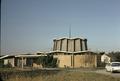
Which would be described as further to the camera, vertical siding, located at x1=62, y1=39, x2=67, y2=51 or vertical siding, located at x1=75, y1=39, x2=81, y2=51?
vertical siding, located at x1=62, y1=39, x2=67, y2=51

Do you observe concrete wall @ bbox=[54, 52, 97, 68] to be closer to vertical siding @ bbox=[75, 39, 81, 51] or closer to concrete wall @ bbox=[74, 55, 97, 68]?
concrete wall @ bbox=[74, 55, 97, 68]

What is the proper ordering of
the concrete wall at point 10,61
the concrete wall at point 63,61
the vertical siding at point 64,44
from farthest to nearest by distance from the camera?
the vertical siding at point 64,44 < the concrete wall at point 10,61 < the concrete wall at point 63,61

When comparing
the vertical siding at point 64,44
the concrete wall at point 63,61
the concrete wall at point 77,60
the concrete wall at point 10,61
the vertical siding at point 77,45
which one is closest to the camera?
the concrete wall at point 77,60

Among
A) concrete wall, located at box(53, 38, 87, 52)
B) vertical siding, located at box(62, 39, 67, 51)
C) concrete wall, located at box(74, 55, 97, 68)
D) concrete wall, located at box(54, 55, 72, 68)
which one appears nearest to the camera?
concrete wall, located at box(74, 55, 97, 68)

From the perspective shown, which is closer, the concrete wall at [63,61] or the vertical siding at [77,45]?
the concrete wall at [63,61]

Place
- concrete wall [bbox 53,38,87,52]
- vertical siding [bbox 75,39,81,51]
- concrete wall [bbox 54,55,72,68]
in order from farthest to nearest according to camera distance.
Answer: concrete wall [bbox 53,38,87,52] < vertical siding [bbox 75,39,81,51] < concrete wall [bbox 54,55,72,68]

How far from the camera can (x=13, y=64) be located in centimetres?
8375

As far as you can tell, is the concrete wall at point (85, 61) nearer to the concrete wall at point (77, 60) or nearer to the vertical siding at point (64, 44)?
the concrete wall at point (77, 60)

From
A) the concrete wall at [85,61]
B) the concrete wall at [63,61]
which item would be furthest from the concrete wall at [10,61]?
the concrete wall at [85,61]

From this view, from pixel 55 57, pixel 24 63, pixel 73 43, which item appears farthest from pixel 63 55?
pixel 73 43

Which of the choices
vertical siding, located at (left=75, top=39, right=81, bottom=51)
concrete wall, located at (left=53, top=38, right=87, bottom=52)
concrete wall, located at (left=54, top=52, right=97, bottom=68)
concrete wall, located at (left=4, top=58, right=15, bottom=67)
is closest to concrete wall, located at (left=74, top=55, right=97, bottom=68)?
concrete wall, located at (left=54, top=52, right=97, bottom=68)

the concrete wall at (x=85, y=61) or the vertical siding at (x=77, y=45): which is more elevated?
the vertical siding at (x=77, y=45)

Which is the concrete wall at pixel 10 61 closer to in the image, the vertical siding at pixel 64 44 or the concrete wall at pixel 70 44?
the concrete wall at pixel 70 44

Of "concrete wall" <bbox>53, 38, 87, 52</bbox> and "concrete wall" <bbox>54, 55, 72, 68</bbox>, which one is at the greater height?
"concrete wall" <bbox>53, 38, 87, 52</bbox>
